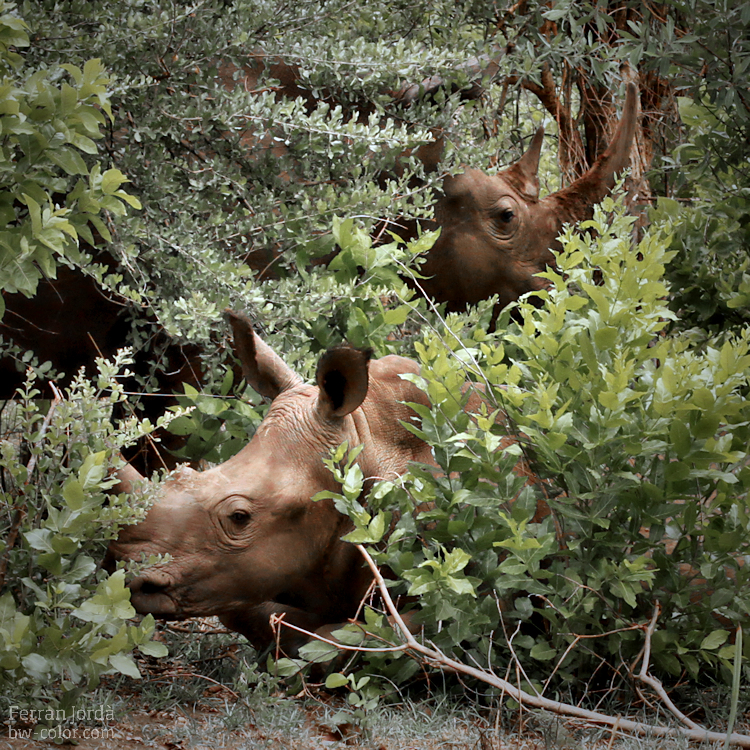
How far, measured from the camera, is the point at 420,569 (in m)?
2.92

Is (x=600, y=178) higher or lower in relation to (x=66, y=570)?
higher

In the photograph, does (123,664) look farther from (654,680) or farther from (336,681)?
(654,680)

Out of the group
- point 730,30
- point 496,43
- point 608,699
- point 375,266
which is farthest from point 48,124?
point 496,43

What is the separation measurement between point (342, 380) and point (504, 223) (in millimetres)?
2947

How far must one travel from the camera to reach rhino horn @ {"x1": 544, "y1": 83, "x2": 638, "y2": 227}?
219 inches

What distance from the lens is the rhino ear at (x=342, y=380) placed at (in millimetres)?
2988

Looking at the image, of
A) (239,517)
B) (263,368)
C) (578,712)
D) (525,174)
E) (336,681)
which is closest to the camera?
(578,712)

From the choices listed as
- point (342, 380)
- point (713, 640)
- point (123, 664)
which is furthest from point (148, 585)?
point (713, 640)

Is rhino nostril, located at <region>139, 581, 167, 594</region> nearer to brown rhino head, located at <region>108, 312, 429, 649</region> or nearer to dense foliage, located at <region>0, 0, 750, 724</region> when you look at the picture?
brown rhino head, located at <region>108, 312, 429, 649</region>

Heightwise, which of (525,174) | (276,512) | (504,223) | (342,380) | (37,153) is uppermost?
(37,153)

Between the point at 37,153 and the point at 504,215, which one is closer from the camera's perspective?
the point at 37,153

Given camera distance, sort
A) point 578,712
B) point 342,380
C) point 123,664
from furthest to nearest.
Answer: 1. point 342,380
2. point 578,712
3. point 123,664

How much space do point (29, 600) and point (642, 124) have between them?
18.8 feet

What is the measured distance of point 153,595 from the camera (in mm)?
2914
